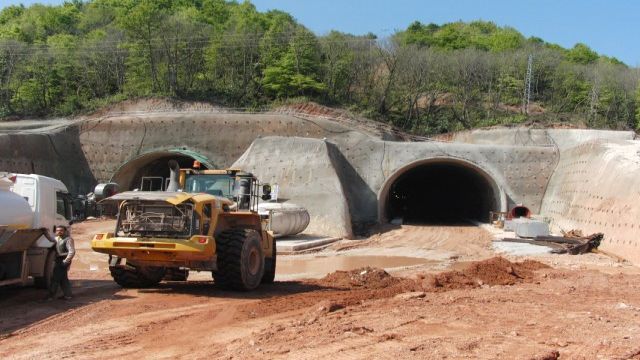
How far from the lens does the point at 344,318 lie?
26.6 feet

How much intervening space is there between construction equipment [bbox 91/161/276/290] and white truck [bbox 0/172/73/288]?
3.50 ft

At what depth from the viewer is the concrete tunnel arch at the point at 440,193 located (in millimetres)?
30156

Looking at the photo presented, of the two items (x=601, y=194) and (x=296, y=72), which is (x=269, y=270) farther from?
(x=296, y=72)

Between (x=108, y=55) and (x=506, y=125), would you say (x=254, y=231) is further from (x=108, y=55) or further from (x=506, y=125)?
(x=108, y=55)

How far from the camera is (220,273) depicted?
34.1ft

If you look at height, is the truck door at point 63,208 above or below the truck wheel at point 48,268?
above

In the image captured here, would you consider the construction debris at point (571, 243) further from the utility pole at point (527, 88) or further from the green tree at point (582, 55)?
the green tree at point (582, 55)

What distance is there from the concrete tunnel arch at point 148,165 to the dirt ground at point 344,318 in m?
19.5

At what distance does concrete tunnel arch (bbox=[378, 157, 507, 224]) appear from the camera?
1187 inches

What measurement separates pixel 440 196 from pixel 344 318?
37990 mm

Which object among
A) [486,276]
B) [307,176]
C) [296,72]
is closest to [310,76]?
[296,72]

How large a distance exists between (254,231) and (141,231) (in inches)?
76.1

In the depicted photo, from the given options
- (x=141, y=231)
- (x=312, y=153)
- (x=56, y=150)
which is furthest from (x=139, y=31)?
(x=141, y=231)

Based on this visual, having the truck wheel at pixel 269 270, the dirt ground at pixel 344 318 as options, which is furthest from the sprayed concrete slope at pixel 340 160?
the truck wheel at pixel 269 270
